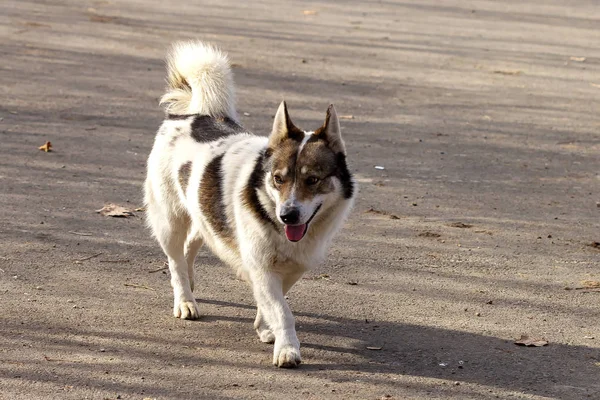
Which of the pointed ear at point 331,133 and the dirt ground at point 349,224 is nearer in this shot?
the dirt ground at point 349,224

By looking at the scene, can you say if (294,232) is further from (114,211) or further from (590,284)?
(114,211)

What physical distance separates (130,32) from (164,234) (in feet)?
30.3

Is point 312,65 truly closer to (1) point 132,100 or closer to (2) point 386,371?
(1) point 132,100

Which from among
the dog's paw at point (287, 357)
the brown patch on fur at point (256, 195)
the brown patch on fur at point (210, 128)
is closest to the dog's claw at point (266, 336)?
the dog's paw at point (287, 357)

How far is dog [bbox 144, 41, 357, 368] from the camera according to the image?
5367mm

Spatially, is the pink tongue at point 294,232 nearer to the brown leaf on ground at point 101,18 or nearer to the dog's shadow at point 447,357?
the dog's shadow at point 447,357

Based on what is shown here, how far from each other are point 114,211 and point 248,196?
258 cm

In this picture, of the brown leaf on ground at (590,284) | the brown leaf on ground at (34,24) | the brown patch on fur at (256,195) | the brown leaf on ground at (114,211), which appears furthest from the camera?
the brown leaf on ground at (34,24)

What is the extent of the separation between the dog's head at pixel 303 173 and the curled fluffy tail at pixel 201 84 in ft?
3.11

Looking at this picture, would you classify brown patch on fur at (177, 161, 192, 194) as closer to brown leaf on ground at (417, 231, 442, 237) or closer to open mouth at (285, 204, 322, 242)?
open mouth at (285, 204, 322, 242)

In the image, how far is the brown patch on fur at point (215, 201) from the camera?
569 centimetres

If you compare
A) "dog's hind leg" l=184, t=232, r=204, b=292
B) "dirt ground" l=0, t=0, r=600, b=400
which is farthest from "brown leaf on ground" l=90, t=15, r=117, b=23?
"dog's hind leg" l=184, t=232, r=204, b=292

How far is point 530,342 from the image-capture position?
5.77m

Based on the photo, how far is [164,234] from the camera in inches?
244
